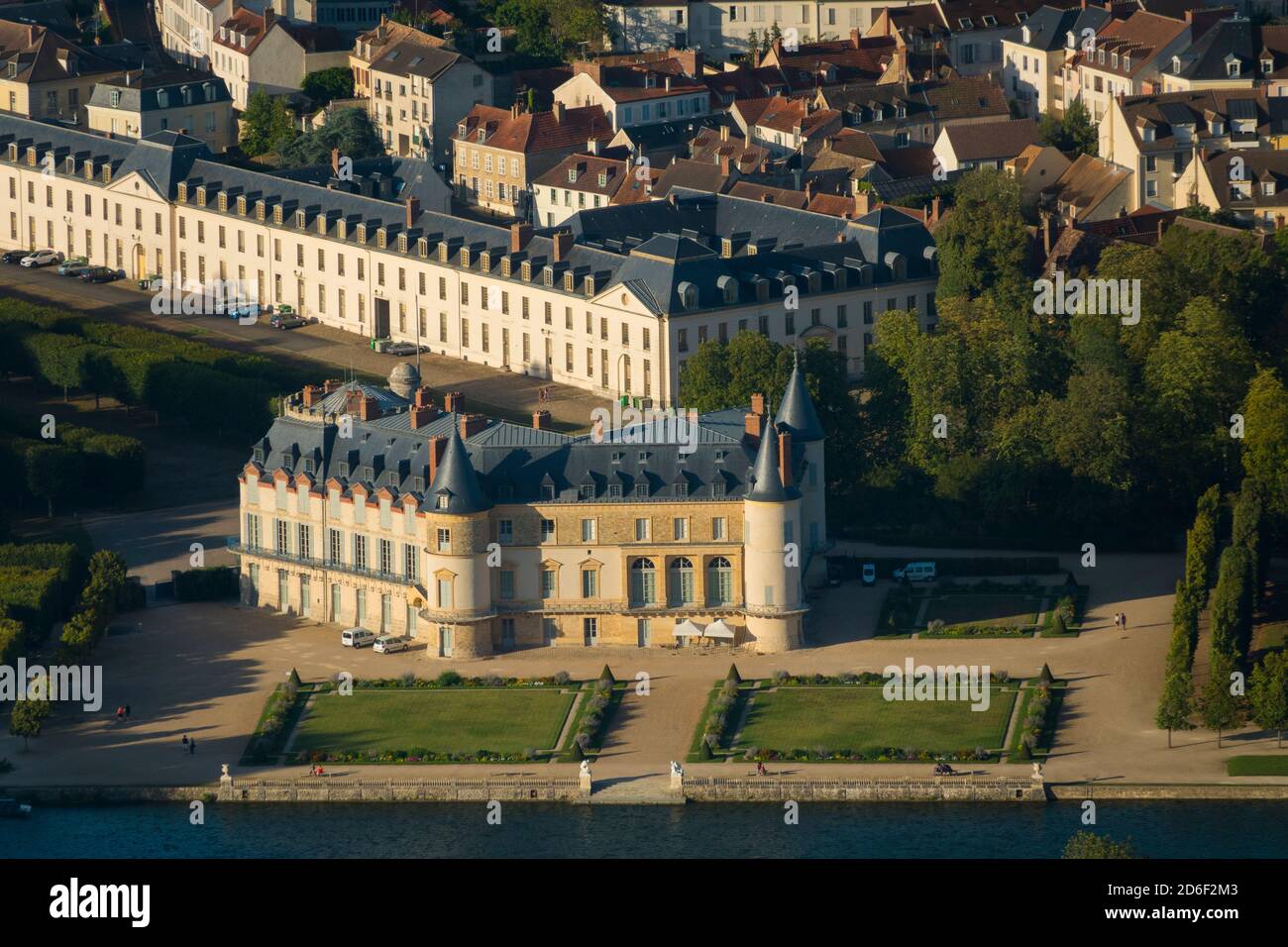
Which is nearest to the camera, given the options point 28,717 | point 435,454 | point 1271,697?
point 1271,697

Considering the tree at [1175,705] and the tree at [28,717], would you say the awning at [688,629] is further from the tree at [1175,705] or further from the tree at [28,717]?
the tree at [28,717]

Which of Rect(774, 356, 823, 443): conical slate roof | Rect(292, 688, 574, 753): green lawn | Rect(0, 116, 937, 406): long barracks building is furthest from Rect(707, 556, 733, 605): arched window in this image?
Rect(0, 116, 937, 406): long barracks building

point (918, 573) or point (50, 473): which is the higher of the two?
point (50, 473)

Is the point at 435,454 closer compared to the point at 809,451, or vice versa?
the point at 435,454

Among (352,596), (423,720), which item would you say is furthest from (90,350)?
(423,720)

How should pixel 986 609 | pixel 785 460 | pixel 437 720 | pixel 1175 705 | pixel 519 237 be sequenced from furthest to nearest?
pixel 519 237 < pixel 986 609 < pixel 785 460 < pixel 437 720 < pixel 1175 705

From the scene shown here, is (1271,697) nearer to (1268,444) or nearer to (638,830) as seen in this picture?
(638,830)

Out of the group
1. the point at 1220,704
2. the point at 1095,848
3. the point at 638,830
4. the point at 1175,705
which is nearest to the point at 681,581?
the point at 638,830
